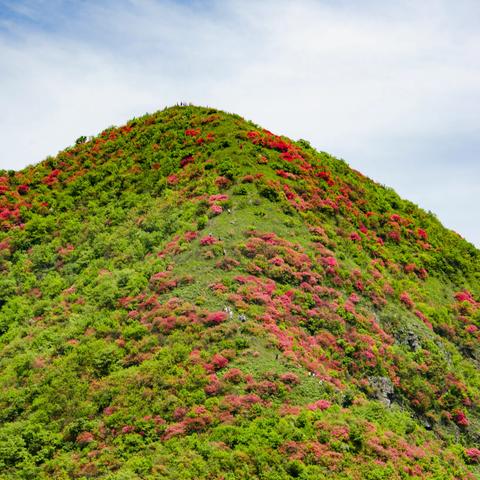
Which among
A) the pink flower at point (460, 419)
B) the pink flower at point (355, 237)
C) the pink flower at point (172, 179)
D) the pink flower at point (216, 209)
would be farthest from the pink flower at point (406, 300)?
the pink flower at point (172, 179)

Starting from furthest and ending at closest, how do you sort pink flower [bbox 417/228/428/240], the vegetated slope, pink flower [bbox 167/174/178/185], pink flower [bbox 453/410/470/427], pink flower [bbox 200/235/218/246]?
pink flower [bbox 417/228/428/240] < pink flower [bbox 167/174/178/185] < pink flower [bbox 200/235/218/246] < pink flower [bbox 453/410/470/427] < the vegetated slope

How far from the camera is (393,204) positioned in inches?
2815

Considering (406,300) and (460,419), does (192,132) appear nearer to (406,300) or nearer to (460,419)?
(406,300)

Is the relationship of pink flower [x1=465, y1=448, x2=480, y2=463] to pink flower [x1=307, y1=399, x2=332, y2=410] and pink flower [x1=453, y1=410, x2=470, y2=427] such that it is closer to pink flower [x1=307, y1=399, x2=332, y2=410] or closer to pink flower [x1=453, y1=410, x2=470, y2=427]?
pink flower [x1=453, y1=410, x2=470, y2=427]

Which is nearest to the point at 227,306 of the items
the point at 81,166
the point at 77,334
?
the point at 77,334

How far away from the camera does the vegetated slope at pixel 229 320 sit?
32.8 meters

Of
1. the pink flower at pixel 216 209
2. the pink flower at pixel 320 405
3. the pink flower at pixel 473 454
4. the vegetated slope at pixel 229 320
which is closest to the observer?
the vegetated slope at pixel 229 320

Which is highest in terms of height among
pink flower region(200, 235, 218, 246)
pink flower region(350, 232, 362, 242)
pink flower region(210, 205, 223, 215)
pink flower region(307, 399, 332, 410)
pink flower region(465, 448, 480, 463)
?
pink flower region(350, 232, 362, 242)

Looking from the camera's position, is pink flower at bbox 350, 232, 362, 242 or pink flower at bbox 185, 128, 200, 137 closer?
pink flower at bbox 350, 232, 362, 242

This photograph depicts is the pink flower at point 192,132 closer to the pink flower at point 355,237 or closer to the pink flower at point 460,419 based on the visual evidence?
the pink flower at point 355,237

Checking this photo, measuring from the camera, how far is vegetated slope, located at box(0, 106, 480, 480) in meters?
32.8

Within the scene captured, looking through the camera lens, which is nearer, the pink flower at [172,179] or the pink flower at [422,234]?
the pink flower at [172,179]

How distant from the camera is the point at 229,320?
3975cm

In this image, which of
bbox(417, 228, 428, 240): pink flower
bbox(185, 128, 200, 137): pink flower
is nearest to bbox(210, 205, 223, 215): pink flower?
bbox(185, 128, 200, 137): pink flower
